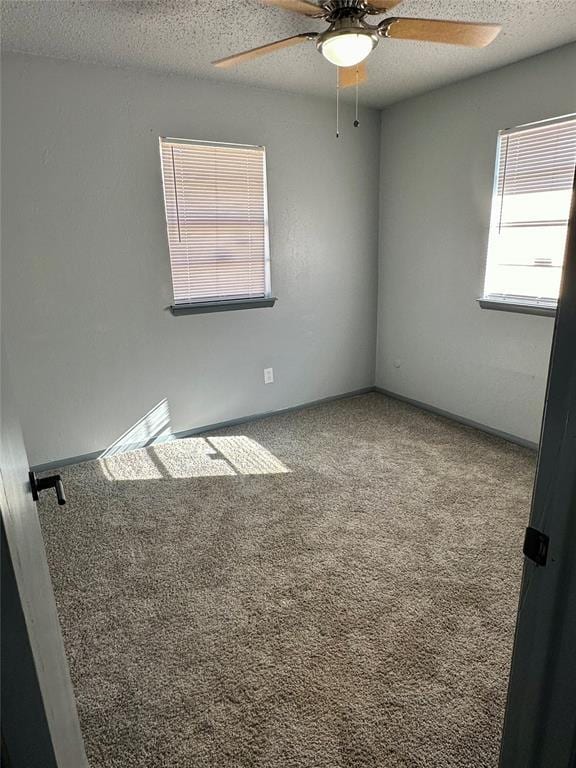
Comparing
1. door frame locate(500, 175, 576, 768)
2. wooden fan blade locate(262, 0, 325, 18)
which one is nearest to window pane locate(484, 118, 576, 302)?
wooden fan blade locate(262, 0, 325, 18)

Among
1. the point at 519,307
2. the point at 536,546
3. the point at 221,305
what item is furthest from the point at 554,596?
the point at 221,305

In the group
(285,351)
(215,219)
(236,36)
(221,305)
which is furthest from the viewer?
(285,351)

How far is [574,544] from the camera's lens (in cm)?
68

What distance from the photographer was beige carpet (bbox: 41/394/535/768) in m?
1.40

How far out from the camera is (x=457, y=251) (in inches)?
139

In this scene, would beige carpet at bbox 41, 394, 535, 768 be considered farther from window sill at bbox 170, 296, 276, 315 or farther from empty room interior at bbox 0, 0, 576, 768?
window sill at bbox 170, 296, 276, 315

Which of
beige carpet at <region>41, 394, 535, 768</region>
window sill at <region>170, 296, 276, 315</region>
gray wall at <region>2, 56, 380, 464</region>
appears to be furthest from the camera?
window sill at <region>170, 296, 276, 315</region>

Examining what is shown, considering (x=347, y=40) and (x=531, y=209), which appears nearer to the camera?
(x=347, y=40)

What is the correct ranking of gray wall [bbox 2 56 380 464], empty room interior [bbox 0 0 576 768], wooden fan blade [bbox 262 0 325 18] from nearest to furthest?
1. empty room interior [bbox 0 0 576 768]
2. wooden fan blade [bbox 262 0 325 18]
3. gray wall [bbox 2 56 380 464]

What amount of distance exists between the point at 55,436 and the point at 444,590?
8.36 feet

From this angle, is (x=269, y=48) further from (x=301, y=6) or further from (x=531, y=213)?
(x=531, y=213)

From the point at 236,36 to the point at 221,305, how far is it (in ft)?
5.40

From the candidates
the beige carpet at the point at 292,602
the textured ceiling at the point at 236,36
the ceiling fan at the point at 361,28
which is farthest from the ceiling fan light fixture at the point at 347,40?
the beige carpet at the point at 292,602

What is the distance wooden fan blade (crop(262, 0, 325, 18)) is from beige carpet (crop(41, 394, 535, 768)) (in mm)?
2297
